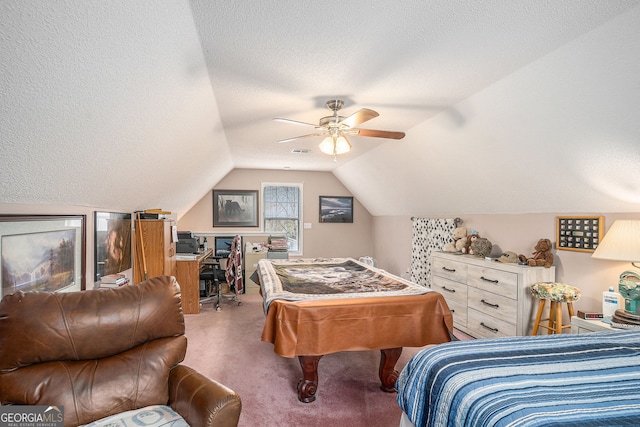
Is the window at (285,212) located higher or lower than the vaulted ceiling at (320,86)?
lower

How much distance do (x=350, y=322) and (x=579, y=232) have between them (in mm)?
2269

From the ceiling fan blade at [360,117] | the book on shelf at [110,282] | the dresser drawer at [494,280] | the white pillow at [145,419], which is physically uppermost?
the ceiling fan blade at [360,117]

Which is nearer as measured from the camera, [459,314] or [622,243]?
[622,243]

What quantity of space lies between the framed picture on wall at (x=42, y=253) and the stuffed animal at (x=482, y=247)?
3.90 meters

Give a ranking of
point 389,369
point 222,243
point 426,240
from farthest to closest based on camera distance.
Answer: point 222,243 → point 426,240 → point 389,369

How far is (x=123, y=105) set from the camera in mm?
1770

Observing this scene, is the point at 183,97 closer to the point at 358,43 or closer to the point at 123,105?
the point at 123,105

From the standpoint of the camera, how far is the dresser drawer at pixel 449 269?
387 cm

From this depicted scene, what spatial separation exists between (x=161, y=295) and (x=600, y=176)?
10.5 feet

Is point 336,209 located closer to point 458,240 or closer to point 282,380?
point 458,240

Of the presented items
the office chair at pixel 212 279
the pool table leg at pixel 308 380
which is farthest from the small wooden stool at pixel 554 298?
the office chair at pixel 212 279

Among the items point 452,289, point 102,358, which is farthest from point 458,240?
point 102,358

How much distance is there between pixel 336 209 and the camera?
700 centimetres

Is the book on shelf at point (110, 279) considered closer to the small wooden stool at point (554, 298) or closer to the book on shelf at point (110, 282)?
the book on shelf at point (110, 282)
